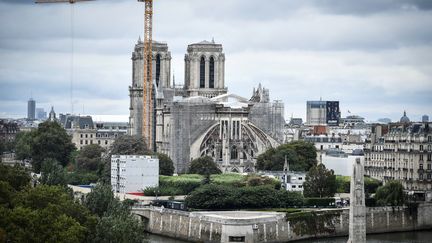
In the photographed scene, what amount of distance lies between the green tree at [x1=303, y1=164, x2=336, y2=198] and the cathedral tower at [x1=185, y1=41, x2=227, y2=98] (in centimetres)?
4490

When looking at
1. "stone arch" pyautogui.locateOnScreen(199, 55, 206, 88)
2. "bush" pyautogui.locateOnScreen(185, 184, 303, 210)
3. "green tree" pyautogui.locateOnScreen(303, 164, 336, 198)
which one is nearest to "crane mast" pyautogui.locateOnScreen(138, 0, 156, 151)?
"stone arch" pyautogui.locateOnScreen(199, 55, 206, 88)

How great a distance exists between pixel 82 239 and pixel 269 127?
74836 mm

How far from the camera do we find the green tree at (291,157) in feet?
392

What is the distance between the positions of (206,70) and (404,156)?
43.8 metres

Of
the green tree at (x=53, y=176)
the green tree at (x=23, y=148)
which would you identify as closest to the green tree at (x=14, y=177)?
the green tree at (x=53, y=176)

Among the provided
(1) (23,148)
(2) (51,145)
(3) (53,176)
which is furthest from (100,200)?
(1) (23,148)

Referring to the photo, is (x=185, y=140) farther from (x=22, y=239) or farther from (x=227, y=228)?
(x=22, y=239)

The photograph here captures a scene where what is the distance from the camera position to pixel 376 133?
11581cm

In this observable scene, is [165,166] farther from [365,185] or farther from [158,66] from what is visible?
[158,66]

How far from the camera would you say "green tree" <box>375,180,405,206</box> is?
91.9 m

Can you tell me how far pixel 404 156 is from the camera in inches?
4090

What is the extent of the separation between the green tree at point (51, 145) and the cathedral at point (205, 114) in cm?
940

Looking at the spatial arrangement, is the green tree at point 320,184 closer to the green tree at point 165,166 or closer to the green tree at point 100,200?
the green tree at point 165,166

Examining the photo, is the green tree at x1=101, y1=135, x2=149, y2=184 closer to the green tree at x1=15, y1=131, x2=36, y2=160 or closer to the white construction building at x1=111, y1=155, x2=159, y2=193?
the white construction building at x1=111, y1=155, x2=159, y2=193
